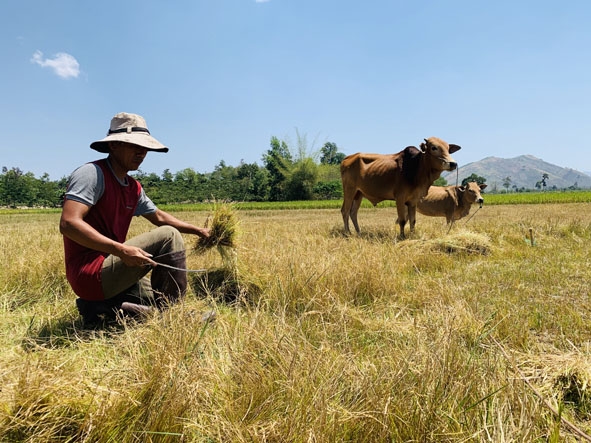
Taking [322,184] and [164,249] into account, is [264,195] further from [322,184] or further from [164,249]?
[164,249]

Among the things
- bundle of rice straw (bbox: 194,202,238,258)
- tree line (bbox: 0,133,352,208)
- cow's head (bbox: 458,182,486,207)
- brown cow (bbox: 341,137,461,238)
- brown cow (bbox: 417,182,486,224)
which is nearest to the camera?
bundle of rice straw (bbox: 194,202,238,258)

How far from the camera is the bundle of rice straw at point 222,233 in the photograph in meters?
3.35

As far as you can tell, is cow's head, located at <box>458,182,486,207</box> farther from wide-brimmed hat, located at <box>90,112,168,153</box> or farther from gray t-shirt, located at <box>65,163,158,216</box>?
gray t-shirt, located at <box>65,163,158,216</box>

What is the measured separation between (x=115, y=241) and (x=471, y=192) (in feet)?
23.4

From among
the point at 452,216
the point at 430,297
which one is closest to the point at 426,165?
the point at 452,216

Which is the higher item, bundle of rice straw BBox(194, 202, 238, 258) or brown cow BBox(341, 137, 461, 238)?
brown cow BBox(341, 137, 461, 238)

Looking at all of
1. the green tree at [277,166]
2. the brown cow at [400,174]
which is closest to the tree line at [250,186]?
the green tree at [277,166]

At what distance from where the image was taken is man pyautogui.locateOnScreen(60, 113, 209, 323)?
2.29m

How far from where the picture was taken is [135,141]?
8.04ft

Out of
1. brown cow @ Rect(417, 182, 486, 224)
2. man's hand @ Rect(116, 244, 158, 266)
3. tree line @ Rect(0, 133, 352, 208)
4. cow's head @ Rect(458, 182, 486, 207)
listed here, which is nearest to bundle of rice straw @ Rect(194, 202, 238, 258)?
man's hand @ Rect(116, 244, 158, 266)

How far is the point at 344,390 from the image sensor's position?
5.04 feet

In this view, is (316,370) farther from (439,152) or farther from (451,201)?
(451,201)

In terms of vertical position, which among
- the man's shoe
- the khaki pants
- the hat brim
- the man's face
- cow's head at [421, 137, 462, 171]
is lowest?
the man's shoe

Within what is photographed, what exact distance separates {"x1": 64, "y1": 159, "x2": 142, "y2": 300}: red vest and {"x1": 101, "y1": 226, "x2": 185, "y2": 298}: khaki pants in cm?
6
